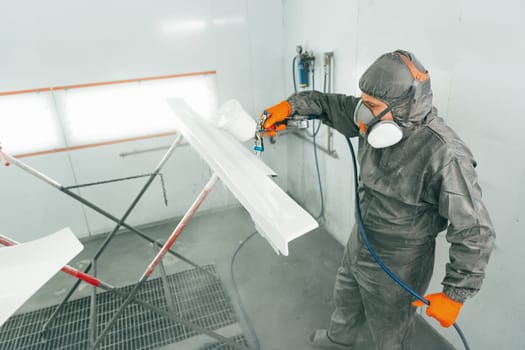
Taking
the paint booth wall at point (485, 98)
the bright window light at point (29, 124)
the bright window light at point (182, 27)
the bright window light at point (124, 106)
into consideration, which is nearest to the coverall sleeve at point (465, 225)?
the paint booth wall at point (485, 98)

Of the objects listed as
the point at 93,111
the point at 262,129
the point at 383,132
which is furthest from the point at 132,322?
the point at 383,132

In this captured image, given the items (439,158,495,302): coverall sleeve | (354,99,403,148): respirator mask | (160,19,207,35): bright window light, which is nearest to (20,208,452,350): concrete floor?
(439,158,495,302): coverall sleeve

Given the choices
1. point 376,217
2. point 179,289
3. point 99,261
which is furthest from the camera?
point 99,261

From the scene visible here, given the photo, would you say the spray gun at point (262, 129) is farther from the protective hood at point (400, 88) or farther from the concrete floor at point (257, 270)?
the concrete floor at point (257, 270)

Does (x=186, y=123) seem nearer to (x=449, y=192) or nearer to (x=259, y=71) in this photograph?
(x=449, y=192)

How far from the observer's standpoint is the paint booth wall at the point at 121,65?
2.45 m

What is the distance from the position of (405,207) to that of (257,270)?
1.48m

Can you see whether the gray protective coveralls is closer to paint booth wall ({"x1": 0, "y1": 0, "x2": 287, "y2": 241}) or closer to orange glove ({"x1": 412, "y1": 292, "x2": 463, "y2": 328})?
orange glove ({"x1": 412, "y1": 292, "x2": 463, "y2": 328})

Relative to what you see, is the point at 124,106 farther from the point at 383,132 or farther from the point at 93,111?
the point at 383,132

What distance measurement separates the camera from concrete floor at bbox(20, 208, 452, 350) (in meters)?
1.99

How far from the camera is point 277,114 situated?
5.24ft

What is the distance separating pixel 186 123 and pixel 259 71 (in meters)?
1.92

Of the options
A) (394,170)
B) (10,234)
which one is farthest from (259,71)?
(10,234)

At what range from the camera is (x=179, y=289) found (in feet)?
7.61
